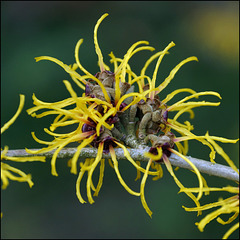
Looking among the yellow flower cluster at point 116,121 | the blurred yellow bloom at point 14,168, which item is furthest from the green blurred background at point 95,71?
the blurred yellow bloom at point 14,168

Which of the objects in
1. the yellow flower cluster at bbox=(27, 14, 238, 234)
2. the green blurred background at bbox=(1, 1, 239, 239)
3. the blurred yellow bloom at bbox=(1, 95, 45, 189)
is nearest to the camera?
the blurred yellow bloom at bbox=(1, 95, 45, 189)

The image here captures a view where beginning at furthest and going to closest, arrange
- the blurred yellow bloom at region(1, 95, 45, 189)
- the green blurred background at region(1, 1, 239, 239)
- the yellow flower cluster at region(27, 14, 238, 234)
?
the green blurred background at region(1, 1, 239, 239) → the yellow flower cluster at region(27, 14, 238, 234) → the blurred yellow bloom at region(1, 95, 45, 189)

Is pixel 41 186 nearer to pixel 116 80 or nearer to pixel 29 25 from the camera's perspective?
pixel 29 25

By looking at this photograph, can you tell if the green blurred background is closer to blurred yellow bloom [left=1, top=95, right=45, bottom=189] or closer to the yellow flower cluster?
the yellow flower cluster

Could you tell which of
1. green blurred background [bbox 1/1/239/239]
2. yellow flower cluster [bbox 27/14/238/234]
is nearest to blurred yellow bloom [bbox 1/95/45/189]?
yellow flower cluster [bbox 27/14/238/234]

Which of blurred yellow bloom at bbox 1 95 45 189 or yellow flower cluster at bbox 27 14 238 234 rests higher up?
yellow flower cluster at bbox 27 14 238 234

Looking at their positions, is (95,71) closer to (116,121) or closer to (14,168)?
(116,121)

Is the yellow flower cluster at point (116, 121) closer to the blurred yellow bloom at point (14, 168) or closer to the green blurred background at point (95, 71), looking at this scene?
the blurred yellow bloom at point (14, 168)

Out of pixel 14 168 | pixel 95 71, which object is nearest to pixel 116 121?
pixel 14 168
